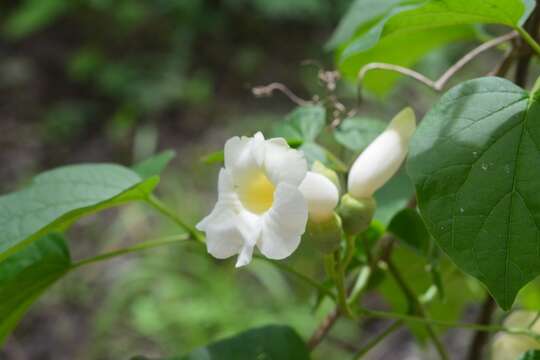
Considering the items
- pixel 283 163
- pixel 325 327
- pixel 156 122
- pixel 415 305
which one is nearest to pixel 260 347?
pixel 325 327

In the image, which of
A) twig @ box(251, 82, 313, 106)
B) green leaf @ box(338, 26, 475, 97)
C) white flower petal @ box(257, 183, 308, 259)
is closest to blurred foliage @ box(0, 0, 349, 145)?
green leaf @ box(338, 26, 475, 97)

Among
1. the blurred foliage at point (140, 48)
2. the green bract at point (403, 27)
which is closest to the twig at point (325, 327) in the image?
the green bract at point (403, 27)

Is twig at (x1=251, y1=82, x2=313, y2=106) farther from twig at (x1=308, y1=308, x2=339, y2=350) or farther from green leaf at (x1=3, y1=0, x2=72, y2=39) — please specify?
green leaf at (x1=3, y1=0, x2=72, y2=39)

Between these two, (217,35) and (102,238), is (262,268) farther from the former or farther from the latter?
(217,35)

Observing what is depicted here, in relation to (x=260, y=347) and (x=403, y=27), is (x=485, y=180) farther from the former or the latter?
(x=260, y=347)

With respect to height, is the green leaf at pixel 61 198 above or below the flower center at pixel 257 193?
below

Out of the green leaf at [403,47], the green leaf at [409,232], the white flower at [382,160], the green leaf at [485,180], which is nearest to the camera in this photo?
the green leaf at [485,180]

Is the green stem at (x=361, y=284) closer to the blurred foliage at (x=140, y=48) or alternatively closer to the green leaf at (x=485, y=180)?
the green leaf at (x=485, y=180)
